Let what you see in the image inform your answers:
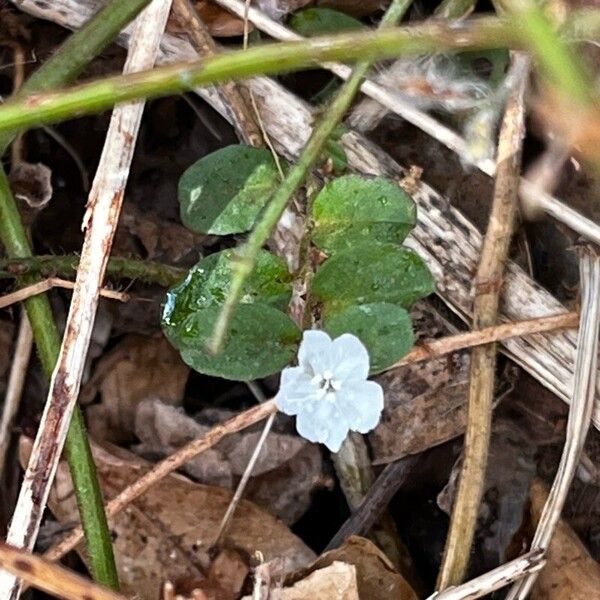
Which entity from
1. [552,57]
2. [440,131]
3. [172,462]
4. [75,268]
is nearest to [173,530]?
[172,462]

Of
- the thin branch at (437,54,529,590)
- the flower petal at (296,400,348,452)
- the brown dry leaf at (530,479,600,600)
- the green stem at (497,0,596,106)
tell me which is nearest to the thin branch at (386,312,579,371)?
the thin branch at (437,54,529,590)

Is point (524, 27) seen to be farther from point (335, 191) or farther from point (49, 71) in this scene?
point (49, 71)

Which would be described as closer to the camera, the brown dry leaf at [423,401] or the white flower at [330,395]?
the white flower at [330,395]

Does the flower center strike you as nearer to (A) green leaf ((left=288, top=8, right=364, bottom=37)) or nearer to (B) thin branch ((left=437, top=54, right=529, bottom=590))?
(B) thin branch ((left=437, top=54, right=529, bottom=590))

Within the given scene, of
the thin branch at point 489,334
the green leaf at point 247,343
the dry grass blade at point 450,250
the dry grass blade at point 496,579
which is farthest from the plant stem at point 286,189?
the dry grass blade at point 496,579

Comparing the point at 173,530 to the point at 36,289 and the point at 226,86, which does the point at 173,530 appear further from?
the point at 226,86

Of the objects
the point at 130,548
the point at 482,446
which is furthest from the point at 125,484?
the point at 482,446

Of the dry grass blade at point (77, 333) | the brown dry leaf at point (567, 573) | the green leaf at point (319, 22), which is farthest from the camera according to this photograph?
the green leaf at point (319, 22)

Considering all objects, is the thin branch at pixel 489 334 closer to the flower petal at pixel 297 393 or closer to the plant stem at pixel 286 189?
the flower petal at pixel 297 393
